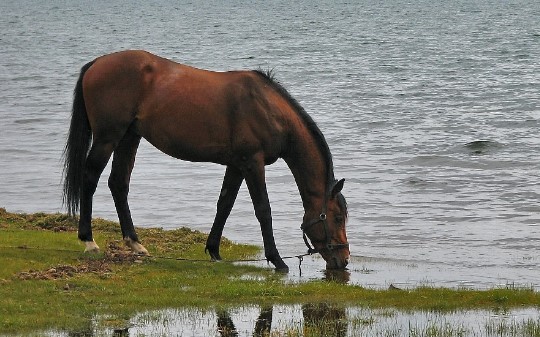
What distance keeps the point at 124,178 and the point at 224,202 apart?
4.40 feet

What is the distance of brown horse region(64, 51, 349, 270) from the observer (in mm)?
12938

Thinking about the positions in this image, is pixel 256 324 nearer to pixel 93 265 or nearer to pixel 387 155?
pixel 93 265

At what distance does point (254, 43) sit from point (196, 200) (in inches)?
2465

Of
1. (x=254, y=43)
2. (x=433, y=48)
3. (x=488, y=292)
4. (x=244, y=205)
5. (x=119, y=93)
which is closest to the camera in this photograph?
(x=488, y=292)

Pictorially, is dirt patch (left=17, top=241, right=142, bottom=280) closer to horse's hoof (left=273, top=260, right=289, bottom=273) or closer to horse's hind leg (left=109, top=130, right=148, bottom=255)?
Answer: horse's hind leg (left=109, top=130, right=148, bottom=255)

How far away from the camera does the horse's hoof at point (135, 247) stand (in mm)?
13551

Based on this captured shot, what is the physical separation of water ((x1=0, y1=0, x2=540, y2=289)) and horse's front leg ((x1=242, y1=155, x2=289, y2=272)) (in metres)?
0.42

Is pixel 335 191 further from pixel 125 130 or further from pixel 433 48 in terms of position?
pixel 433 48

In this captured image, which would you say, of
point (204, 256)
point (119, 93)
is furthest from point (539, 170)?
point (119, 93)

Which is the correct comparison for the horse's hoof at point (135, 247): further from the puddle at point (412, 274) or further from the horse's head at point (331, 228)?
the horse's head at point (331, 228)

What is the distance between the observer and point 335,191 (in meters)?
13.1

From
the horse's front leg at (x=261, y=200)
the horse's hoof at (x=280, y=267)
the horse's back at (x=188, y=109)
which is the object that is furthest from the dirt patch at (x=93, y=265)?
the horse's hoof at (x=280, y=267)

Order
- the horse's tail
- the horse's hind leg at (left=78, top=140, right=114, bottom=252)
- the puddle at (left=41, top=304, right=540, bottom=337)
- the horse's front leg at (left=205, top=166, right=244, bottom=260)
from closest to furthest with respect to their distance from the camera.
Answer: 1. the puddle at (left=41, top=304, right=540, bottom=337)
2. the horse's hind leg at (left=78, top=140, right=114, bottom=252)
3. the horse's tail
4. the horse's front leg at (left=205, top=166, right=244, bottom=260)

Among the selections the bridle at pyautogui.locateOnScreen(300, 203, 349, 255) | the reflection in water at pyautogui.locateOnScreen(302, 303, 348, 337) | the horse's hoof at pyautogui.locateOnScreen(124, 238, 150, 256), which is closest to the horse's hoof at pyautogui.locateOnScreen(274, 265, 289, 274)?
the bridle at pyautogui.locateOnScreen(300, 203, 349, 255)
